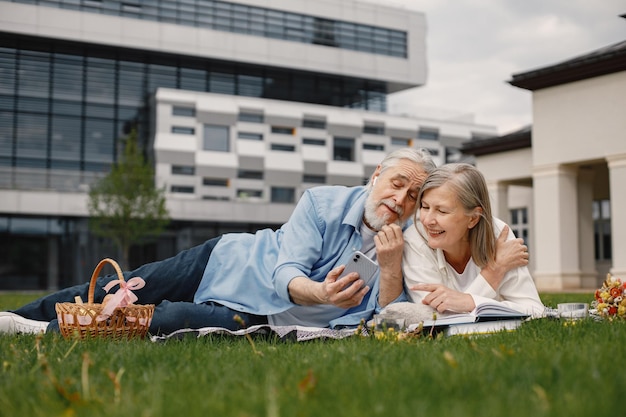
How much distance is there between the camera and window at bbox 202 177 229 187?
137 ft

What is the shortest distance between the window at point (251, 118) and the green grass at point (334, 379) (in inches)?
1554

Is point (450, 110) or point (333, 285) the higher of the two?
point (450, 110)

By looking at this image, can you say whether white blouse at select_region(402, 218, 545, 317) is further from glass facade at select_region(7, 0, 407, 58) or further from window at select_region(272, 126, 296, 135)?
window at select_region(272, 126, 296, 135)

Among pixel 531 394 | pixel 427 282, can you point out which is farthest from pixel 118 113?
pixel 531 394

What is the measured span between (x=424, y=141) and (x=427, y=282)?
43526 mm

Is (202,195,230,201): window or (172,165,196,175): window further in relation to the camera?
(202,195,230,201): window

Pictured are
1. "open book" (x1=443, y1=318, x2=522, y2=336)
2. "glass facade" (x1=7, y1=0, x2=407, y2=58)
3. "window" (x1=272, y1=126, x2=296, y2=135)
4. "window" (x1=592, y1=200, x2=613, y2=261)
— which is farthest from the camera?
"window" (x1=272, y1=126, x2=296, y2=135)

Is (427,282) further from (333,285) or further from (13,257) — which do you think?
(13,257)

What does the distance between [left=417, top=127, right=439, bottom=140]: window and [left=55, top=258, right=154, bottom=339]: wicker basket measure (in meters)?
44.0

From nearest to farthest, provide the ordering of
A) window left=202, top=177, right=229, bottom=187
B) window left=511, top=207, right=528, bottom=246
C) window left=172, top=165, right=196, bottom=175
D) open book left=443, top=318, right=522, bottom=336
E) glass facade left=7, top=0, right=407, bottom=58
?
1. open book left=443, top=318, right=522, bottom=336
2. window left=511, top=207, right=528, bottom=246
3. glass facade left=7, top=0, right=407, bottom=58
4. window left=172, top=165, right=196, bottom=175
5. window left=202, top=177, right=229, bottom=187

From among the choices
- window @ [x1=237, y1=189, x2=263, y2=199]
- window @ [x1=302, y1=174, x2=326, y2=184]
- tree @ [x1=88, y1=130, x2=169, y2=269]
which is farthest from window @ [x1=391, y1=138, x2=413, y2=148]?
tree @ [x1=88, y1=130, x2=169, y2=269]

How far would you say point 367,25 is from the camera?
47188 mm

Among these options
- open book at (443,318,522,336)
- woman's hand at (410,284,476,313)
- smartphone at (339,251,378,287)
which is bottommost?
open book at (443,318,522,336)

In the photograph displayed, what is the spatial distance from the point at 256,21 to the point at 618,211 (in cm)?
2937
